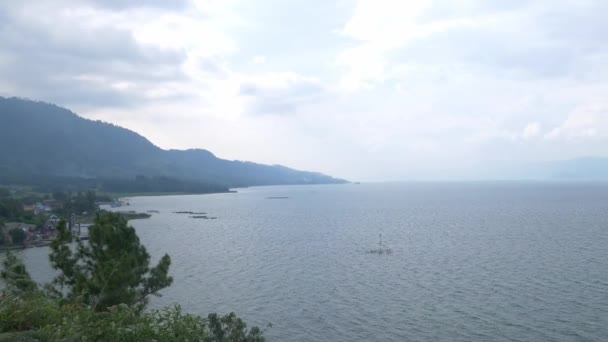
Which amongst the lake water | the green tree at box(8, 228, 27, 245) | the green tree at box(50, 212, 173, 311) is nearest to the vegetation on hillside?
the green tree at box(50, 212, 173, 311)

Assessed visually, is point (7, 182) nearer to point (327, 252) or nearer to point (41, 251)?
point (41, 251)

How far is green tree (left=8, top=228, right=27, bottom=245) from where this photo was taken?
7144cm

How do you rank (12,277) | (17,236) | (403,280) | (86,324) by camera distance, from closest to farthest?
(86,324), (12,277), (403,280), (17,236)

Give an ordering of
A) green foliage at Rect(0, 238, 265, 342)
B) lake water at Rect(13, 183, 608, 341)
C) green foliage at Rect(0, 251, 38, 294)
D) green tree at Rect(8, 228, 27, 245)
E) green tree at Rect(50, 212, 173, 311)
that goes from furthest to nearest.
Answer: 1. green tree at Rect(8, 228, 27, 245)
2. lake water at Rect(13, 183, 608, 341)
3. green tree at Rect(50, 212, 173, 311)
4. green foliage at Rect(0, 251, 38, 294)
5. green foliage at Rect(0, 238, 265, 342)

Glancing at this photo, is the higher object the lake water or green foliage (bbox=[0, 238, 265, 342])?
green foliage (bbox=[0, 238, 265, 342])

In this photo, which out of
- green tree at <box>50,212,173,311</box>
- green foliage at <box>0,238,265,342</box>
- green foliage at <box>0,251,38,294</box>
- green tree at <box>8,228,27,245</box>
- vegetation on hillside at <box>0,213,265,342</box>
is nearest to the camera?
green foliage at <box>0,238,265,342</box>

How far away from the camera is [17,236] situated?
71.7 m

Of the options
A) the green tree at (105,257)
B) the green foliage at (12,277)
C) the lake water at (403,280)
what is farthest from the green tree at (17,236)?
the green foliage at (12,277)

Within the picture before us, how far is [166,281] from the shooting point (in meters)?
24.9

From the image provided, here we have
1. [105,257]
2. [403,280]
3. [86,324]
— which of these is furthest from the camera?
[403,280]

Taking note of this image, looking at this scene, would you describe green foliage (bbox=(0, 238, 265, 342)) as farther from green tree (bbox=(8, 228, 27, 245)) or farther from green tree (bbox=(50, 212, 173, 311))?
green tree (bbox=(8, 228, 27, 245))

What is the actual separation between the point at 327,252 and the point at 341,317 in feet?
92.5

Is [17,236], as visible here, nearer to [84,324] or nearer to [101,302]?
[101,302]

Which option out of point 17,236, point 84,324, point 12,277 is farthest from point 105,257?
point 17,236
